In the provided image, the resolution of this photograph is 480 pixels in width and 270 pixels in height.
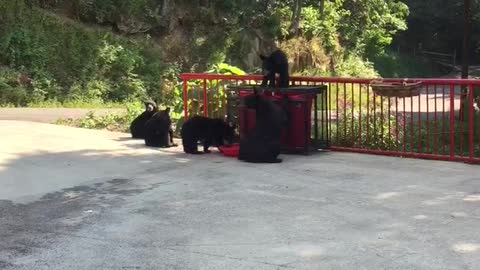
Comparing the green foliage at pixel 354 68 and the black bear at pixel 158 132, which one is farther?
the green foliage at pixel 354 68

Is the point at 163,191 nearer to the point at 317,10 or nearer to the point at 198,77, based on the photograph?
the point at 198,77

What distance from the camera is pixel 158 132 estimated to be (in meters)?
10.6

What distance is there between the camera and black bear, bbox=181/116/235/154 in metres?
9.91

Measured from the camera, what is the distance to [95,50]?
77.1 ft

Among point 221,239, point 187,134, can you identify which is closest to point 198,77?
point 187,134

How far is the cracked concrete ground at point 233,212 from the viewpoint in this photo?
5.06 m

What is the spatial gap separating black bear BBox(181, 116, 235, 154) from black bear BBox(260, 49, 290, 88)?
37.8 inches

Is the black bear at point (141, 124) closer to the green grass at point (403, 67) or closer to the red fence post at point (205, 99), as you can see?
the red fence post at point (205, 99)

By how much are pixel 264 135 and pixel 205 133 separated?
1324mm

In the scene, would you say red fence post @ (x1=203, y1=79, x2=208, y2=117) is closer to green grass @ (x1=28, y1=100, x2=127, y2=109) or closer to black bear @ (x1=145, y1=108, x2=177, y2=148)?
black bear @ (x1=145, y1=108, x2=177, y2=148)

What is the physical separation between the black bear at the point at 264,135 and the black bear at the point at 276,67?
0.86m

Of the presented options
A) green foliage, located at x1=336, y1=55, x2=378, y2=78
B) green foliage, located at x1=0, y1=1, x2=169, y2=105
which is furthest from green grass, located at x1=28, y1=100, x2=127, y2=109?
green foliage, located at x1=336, y1=55, x2=378, y2=78

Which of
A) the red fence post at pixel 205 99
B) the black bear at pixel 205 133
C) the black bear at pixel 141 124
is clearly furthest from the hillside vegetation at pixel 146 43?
the black bear at pixel 205 133

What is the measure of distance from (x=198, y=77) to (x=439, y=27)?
50716 mm
